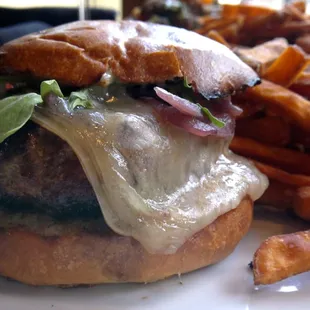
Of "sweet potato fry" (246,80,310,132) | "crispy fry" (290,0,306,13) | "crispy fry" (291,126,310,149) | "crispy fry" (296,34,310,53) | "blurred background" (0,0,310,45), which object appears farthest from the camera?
"blurred background" (0,0,310,45)

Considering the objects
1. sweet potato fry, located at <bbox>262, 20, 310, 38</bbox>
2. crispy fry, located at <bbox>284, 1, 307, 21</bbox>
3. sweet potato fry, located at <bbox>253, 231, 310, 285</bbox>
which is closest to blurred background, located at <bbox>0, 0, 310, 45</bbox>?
crispy fry, located at <bbox>284, 1, 307, 21</bbox>

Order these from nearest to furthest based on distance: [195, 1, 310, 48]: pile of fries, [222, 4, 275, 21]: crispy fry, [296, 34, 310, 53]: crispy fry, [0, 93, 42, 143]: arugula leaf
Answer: [0, 93, 42, 143]: arugula leaf
[296, 34, 310, 53]: crispy fry
[195, 1, 310, 48]: pile of fries
[222, 4, 275, 21]: crispy fry

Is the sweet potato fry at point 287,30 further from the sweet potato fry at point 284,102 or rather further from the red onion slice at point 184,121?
the red onion slice at point 184,121

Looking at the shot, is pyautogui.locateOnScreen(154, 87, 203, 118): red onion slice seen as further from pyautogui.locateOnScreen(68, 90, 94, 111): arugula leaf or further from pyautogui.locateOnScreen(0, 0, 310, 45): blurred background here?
pyautogui.locateOnScreen(0, 0, 310, 45): blurred background

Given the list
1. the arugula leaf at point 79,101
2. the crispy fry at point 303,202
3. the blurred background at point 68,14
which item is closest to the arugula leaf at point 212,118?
the arugula leaf at point 79,101

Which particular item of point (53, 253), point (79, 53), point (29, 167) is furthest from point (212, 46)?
point (53, 253)

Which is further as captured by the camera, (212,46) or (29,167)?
(212,46)

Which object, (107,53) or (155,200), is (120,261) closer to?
(155,200)

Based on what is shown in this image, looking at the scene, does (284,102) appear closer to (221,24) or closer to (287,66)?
(287,66)
